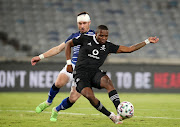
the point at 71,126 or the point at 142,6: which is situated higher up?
the point at 142,6

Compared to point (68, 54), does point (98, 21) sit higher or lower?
higher

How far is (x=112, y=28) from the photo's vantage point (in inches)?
778

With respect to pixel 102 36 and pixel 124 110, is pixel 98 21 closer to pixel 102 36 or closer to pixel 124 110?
pixel 102 36

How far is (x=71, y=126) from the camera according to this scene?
6.61 metres

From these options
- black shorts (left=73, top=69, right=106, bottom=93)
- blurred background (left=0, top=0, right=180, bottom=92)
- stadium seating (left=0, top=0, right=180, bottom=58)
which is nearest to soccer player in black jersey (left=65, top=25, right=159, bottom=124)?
black shorts (left=73, top=69, right=106, bottom=93)

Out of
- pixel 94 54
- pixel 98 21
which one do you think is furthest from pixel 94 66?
pixel 98 21

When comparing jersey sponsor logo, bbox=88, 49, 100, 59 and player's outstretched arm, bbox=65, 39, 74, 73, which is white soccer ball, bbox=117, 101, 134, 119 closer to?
jersey sponsor logo, bbox=88, 49, 100, 59

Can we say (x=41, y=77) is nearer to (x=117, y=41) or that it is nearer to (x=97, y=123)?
(x=117, y=41)

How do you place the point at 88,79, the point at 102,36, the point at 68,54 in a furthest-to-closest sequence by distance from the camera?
1. the point at 68,54
2. the point at 88,79
3. the point at 102,36

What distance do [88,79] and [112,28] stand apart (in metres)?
13.4

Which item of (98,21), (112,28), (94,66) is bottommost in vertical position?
(94,66)

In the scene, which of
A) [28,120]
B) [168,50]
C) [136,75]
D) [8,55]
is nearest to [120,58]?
[136,75]

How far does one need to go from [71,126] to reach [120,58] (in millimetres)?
10680

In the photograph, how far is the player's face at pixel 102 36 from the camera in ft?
20.9
